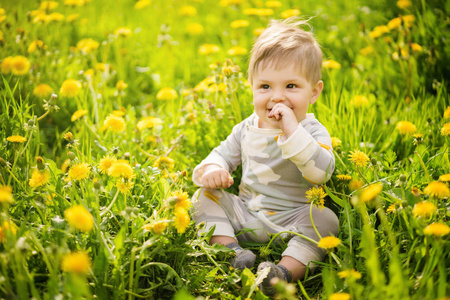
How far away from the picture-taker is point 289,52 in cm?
179

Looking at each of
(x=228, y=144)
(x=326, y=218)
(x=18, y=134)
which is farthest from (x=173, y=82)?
(x=326, y=218)

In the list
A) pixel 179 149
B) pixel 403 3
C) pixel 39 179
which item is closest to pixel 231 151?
pixel 179 149

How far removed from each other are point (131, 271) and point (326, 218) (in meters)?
0.80

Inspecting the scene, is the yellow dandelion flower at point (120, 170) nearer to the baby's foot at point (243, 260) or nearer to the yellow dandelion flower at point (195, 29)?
the baby's foot at point (243, 260)

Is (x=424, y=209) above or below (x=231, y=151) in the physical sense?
above

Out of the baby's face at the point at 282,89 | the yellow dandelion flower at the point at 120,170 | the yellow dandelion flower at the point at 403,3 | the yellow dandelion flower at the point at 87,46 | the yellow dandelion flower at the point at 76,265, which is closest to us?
the yellow dandelion flower at the point at 76,265

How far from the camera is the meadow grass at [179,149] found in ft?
4.38

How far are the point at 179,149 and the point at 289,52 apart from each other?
830mm

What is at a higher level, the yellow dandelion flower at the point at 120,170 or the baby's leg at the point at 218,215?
the yellow dandelion flower at the point at 120,170

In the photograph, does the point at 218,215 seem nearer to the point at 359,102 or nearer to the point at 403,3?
the point at 359,102

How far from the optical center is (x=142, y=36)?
3828 mm

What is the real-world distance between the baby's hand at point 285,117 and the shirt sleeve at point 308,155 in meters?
0.03

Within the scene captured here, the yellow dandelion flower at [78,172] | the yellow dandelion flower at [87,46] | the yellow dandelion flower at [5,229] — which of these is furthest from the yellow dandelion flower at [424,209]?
the yellow dandelion flower at [87,46]

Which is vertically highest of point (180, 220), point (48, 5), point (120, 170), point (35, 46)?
point (48, 5)
